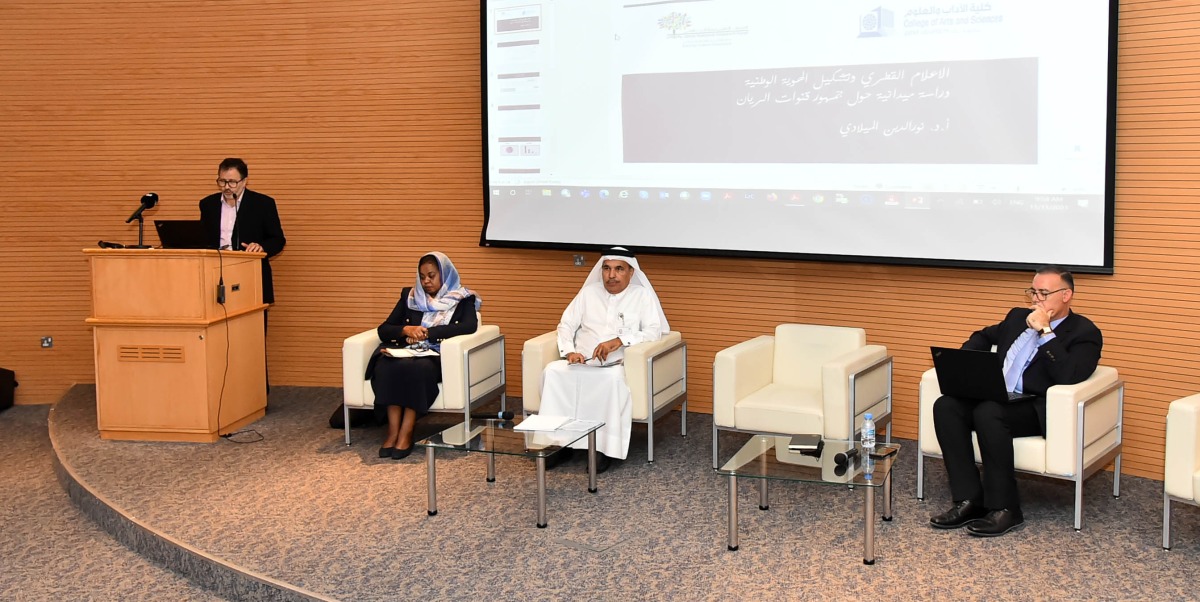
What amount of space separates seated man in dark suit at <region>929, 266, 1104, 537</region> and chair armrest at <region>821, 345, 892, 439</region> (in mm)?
466

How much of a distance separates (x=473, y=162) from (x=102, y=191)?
256cm

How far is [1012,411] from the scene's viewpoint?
468 cm

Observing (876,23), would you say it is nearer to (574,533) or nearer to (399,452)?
(574,533)

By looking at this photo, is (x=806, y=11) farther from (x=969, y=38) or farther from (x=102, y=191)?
(x=102, y=191)

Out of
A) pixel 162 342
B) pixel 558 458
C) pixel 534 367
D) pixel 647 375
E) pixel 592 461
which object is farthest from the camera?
pixel 162 342

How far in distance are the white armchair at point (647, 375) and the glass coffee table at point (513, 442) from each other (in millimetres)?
506

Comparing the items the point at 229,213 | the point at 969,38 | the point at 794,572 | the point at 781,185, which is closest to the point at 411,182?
the point at 229,213

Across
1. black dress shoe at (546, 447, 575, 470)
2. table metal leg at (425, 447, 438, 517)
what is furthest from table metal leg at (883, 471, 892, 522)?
table metal leg at (425, 447, 438, 517)

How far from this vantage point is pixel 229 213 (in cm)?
677

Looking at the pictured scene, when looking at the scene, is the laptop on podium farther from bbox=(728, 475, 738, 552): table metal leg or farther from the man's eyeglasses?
the man's eyeglasses

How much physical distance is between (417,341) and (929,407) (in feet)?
8.95

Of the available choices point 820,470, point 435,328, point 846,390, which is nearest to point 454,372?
point 435,328

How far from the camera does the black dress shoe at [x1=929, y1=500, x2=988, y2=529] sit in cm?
460

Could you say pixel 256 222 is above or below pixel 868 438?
above
